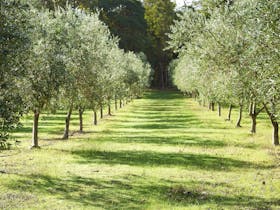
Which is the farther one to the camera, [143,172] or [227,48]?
[227,48]

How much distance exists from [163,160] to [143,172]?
3.77m

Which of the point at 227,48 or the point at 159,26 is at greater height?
the point at 159,26

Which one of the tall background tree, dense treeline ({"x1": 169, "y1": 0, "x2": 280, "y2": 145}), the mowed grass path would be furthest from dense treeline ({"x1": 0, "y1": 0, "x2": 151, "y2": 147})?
the tall background tree

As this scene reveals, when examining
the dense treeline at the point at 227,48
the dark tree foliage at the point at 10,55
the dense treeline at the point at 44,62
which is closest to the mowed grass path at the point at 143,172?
the dense treeline at the point at 44,62

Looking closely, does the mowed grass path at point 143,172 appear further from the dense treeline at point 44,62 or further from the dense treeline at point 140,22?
the dense treeline at point 140,22

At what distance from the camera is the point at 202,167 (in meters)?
24.5

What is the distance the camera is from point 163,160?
2673 cm

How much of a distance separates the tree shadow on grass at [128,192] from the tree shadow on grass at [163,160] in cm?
378

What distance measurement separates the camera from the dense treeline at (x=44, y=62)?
16.7 metres

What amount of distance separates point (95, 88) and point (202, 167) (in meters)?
12.4

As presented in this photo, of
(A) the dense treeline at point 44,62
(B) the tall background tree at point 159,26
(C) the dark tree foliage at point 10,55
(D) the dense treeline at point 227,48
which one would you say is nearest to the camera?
(C) the dark tree foliage at point 10,55

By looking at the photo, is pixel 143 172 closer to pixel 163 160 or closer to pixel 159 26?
pixel 163 160

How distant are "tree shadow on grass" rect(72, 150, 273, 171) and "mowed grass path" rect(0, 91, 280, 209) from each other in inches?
2.3

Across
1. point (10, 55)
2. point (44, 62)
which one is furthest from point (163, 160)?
point (10, 55)
